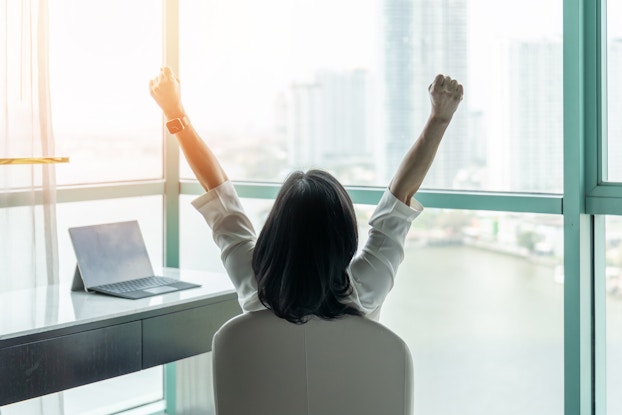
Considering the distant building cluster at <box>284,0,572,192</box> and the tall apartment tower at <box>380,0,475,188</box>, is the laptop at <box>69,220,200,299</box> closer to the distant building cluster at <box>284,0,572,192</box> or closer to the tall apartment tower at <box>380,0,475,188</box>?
the distant building cluster at <box>284,0,572,192</box>

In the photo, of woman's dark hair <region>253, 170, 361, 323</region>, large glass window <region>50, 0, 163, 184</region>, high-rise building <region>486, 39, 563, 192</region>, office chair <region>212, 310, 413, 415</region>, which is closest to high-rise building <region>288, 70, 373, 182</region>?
high-rise building <region>486, 39, 563, 192</region>

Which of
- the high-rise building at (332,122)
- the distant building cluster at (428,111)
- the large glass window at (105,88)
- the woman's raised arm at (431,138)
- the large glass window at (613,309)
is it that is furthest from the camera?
the large glass window at (105,88)

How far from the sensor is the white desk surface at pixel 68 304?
2285 mm

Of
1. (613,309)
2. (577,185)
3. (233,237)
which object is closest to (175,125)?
(233,237)

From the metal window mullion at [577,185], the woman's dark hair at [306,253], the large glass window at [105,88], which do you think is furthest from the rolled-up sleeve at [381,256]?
the large glass window at [105,88]

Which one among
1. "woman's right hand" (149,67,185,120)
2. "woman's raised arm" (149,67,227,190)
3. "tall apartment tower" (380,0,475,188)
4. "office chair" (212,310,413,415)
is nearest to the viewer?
"office chair" (212,310,413,415)

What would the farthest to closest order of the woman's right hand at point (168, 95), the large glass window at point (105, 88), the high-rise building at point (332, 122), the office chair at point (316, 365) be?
the large glass window at point (105, 88) < the high-rise building at point (332, 122) < the woman's right hand at point (168, 95) < the office chair at point (316, 365)

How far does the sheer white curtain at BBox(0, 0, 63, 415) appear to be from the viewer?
9.39 ft

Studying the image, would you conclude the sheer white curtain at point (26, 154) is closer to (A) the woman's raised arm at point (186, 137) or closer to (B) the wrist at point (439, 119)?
(A) the woman's raised arm at point (186, 137)

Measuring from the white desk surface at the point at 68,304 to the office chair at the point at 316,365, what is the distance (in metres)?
0.94

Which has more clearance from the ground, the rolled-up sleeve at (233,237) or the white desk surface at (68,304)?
the rolled-up sleeve at (233,237)

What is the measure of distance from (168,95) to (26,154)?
3.30 ft

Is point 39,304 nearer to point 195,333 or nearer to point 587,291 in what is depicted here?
point 195,333

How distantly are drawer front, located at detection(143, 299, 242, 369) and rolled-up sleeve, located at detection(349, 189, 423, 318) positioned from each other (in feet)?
3.26
